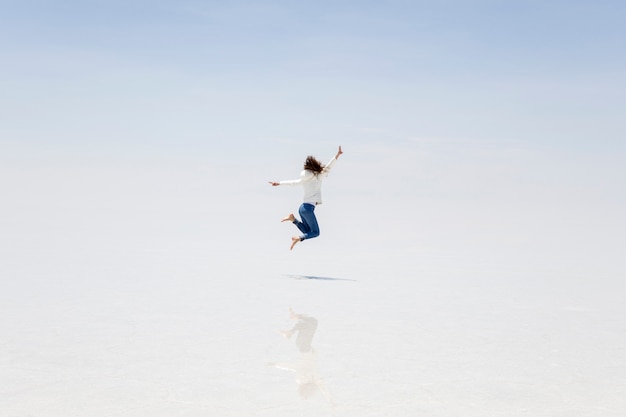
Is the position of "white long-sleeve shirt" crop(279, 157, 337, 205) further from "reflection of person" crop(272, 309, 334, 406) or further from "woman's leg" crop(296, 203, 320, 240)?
"reflection of person" crop(272, 309, 334, 406)

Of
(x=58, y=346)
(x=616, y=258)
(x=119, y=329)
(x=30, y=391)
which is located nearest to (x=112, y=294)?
(x=119, y=329)

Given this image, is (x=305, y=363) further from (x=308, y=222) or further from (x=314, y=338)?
(x=308, y=222)

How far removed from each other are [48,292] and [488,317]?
6817mm

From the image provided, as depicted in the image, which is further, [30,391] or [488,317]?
[488,317]

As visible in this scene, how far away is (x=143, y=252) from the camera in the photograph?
17156 millimetres

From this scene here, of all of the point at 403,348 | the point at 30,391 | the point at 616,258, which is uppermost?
the point at 616,258

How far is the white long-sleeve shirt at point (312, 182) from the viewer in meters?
14.1

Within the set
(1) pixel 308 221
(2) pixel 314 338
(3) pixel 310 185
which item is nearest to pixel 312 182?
(3) pixel 310 185

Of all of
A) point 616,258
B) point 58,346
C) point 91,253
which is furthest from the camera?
point 616,258

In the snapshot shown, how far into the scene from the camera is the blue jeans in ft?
46.6

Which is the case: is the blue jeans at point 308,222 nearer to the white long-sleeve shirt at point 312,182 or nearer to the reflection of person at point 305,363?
the white long-sleeve shirt at point 312,182

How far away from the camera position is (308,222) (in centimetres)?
1428

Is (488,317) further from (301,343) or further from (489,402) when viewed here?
(489,402)

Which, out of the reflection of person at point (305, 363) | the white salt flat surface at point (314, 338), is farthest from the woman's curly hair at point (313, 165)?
the reflection of person at point (305, 363)
